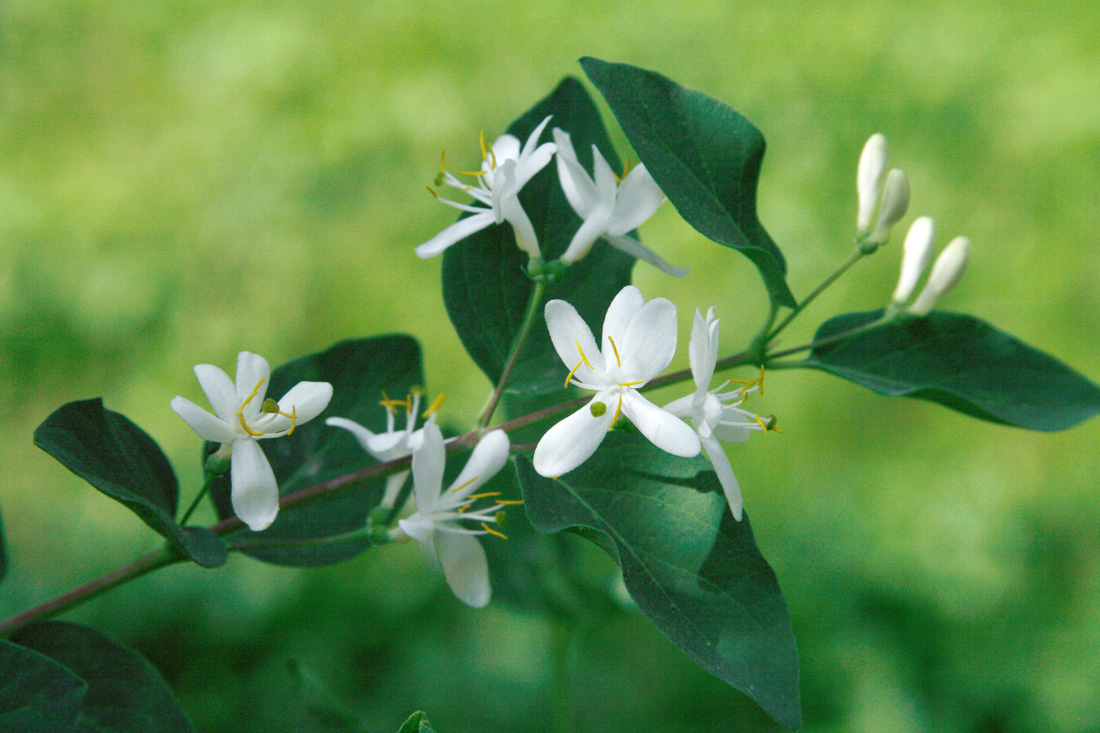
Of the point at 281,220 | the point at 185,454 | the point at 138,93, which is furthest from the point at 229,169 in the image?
the point at 185,454

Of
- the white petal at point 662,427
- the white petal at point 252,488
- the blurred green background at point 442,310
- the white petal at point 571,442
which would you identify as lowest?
the blurred green background at point 442,310

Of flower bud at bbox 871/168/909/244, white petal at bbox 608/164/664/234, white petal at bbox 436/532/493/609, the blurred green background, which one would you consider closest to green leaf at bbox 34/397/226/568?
white petal at bbox 436/532/493/609

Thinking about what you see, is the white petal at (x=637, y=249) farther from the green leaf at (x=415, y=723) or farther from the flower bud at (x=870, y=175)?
the green leaf at (x=415, y=723)

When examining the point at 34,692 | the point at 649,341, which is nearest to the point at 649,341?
the point at 649,341

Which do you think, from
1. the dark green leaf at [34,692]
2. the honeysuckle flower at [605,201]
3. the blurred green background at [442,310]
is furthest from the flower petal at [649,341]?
the blurred green background at [442,310]

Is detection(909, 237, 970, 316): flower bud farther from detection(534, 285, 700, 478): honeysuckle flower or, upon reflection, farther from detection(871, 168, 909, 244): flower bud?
detection(534, 285, 700, 478): honeysuckle flower

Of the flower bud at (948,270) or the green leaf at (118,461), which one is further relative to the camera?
the flower bud at (948,270)

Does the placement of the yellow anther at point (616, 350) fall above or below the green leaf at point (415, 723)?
above
